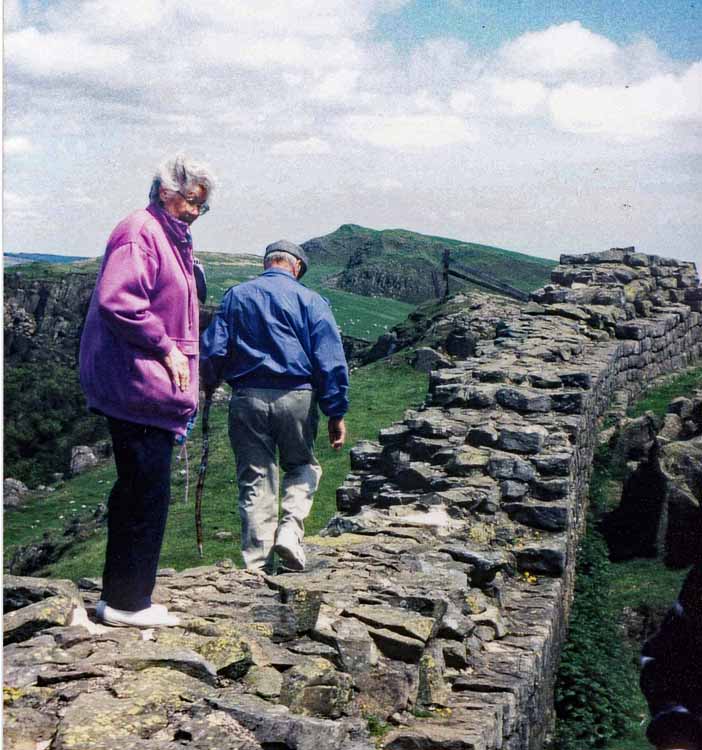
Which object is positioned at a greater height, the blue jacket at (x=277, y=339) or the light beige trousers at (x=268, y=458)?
the blue jacket at (x=277, y=339)

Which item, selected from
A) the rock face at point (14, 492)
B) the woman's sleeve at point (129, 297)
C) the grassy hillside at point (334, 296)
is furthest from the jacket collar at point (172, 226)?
the rock face at point (14, 492)

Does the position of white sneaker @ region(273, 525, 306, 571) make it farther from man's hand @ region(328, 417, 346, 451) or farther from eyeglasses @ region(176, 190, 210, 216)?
eyeglasses @ region(176, 190, 210, 216)

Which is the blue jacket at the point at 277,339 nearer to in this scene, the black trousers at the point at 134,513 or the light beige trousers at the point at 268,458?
the light beige trousers at the point at 268,458

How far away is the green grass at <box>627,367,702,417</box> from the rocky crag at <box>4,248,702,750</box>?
424 cm

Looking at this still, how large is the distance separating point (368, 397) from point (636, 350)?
4469 mm

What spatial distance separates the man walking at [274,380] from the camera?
21.2ft

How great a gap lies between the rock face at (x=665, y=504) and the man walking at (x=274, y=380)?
4181 mm

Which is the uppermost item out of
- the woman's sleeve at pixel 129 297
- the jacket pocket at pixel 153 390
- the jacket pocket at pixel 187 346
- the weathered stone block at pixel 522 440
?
the woman's sleeve at pixel 129 297

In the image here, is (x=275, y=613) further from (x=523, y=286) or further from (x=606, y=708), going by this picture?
(x=523, y=286)

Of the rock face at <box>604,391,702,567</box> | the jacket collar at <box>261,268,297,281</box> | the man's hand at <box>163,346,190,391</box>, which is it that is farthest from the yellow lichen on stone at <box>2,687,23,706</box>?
the rock face at <box>604,391,702,567</box>

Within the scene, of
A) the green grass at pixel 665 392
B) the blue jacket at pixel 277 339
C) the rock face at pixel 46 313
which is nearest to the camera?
the rock face at pixel 46 313

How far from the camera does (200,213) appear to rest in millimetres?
4879

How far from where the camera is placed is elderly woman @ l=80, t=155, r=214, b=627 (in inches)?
181

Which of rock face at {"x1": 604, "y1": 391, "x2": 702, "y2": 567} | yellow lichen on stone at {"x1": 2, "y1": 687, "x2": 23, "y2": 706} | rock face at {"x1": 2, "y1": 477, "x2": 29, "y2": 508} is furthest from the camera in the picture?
rock face at {"x1": 604, "y1": 391, "x2": 702, "y2": 567}
